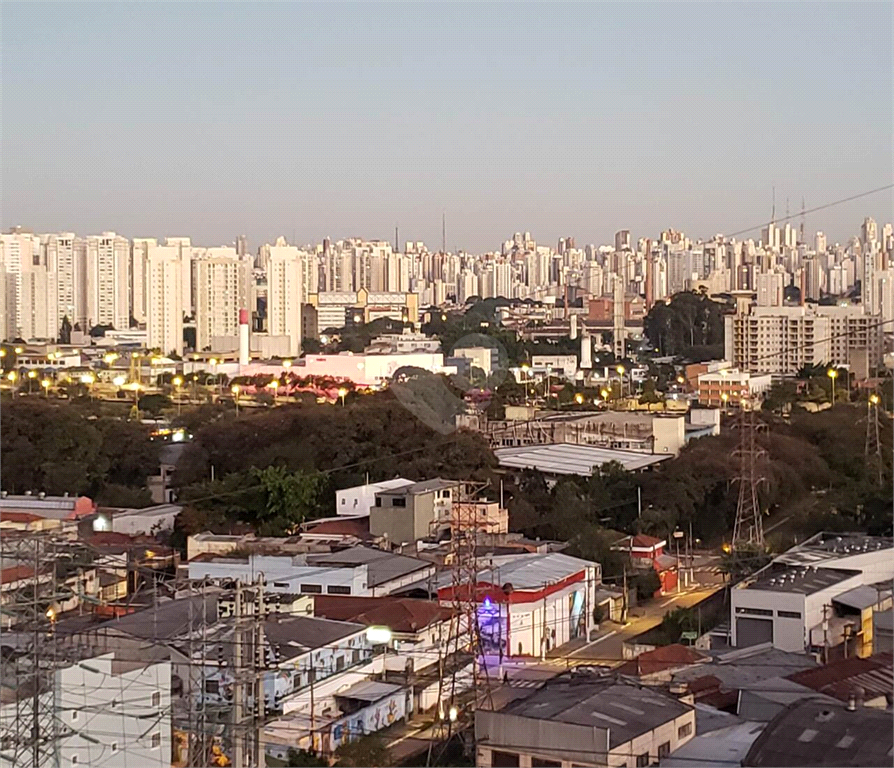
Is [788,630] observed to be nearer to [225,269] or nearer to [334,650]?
[334,650]

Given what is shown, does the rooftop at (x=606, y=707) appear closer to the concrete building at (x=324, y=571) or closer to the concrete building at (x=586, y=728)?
the concrete building at (x=586, y=728)

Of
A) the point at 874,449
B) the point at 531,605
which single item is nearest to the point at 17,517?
the point at 531,605

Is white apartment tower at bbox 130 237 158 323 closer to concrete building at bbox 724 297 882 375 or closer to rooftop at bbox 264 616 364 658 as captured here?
concrete building at bbox 724 297 882 375

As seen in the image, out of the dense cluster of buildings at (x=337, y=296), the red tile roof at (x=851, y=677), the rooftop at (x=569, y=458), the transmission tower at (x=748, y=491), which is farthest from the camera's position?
the dense cluster of buildings at (x=337, y=296)

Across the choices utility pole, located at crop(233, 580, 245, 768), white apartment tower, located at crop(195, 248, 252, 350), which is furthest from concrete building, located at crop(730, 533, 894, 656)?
white apartment tower, located at crop(195, 248, 252, 350)

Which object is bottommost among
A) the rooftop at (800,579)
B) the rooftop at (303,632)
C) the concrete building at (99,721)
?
the rooftop at (303,632)

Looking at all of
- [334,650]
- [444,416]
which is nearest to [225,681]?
[334,650]

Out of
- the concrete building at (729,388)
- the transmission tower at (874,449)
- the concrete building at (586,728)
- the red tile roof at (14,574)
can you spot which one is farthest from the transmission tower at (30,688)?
the concrete building at (729,388)
